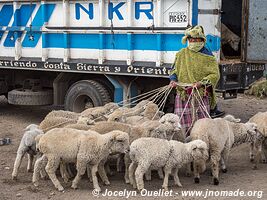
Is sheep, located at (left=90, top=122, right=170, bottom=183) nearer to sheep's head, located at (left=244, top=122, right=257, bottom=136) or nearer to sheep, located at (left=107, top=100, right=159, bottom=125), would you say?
sheep, located at (left=107, top=100, right=159, bottom=125)

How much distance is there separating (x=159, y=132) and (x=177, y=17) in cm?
264

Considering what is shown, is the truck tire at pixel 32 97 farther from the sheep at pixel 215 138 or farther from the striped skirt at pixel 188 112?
the sheep at pixel 215 138

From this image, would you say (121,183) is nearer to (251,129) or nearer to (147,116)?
(147,116)

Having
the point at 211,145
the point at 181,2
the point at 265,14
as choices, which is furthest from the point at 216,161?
the point at 265,14

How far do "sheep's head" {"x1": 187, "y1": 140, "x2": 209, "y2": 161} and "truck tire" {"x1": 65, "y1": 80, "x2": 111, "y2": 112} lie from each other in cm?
366

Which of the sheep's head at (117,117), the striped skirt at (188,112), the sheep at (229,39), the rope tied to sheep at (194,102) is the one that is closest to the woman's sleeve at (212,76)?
the rope tied to sheep at (194,102)

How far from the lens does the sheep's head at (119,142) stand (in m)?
6.47

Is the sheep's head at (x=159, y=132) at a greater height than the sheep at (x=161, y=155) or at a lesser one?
greater

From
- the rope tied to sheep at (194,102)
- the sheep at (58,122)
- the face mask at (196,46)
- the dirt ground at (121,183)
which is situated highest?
the face mask at (196,46)

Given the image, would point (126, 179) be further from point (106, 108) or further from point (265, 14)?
point (265, 14)

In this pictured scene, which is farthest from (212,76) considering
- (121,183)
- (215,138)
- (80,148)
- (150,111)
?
(80,148)

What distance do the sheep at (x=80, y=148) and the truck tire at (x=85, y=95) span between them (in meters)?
3.47

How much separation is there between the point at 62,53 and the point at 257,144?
444 centimetres

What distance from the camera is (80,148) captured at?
647cm
